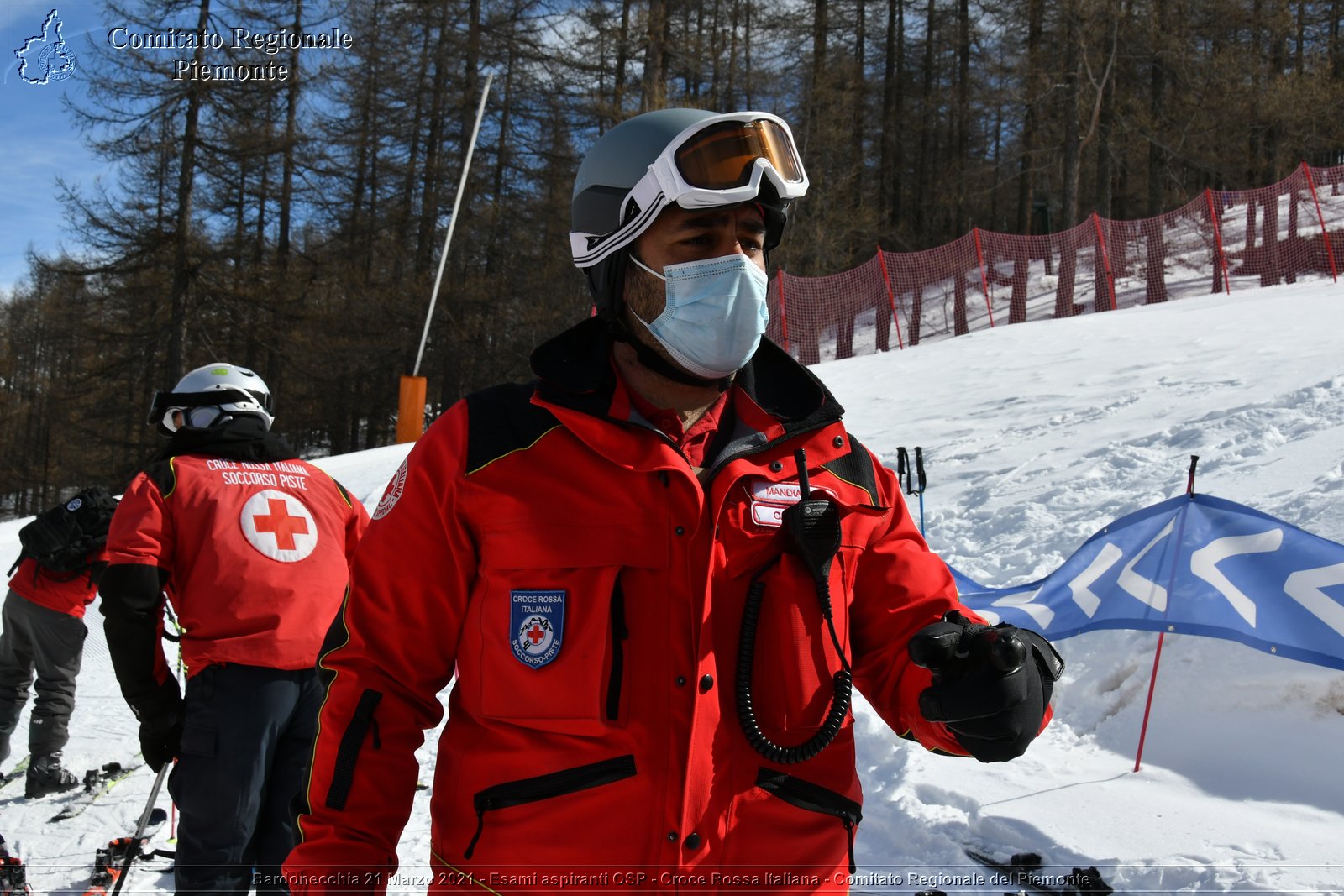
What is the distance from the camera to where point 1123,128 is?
28469mm

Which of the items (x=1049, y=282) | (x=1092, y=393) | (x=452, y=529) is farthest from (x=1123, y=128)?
(x=452, y=529)

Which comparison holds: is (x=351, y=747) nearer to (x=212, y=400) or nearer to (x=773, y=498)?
(x=773, y=498)

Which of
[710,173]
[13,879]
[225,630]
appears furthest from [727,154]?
[13,879]

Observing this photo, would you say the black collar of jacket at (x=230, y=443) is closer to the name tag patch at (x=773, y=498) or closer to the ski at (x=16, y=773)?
the name tag patch at (x=773, y=498)

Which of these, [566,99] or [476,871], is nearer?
[476,871]

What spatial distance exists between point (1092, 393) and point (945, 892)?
8.16 metres

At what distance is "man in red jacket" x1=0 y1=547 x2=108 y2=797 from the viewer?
5910 millimetres

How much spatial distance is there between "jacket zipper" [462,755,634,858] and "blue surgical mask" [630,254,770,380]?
85 cm

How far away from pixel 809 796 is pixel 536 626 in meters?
0.58

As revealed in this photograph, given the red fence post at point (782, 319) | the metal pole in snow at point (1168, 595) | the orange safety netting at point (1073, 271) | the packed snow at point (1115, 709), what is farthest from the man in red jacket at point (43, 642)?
the red fence post at point (782, 319)

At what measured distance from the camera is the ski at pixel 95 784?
17.3ft

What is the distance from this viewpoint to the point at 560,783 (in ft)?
5.47

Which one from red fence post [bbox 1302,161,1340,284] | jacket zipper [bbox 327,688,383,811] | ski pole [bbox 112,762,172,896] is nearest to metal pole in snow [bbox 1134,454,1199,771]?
jacket zipper [bbox 327,688,383,811]

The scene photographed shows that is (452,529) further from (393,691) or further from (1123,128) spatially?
(1123,128)
